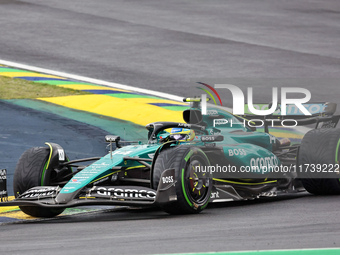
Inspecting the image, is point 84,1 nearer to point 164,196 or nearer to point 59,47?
point 59,47

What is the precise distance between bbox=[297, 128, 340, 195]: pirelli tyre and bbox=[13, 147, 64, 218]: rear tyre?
329cm

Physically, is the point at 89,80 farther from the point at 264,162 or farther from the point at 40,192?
the point at 40,192

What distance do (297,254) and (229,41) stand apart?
17421mm

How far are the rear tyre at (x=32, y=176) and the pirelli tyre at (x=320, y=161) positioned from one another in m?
3.29

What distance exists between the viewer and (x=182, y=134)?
11.1 metres

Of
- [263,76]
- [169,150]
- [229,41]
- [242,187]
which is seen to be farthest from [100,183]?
[229,41]

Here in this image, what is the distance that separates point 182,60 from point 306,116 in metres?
9.87

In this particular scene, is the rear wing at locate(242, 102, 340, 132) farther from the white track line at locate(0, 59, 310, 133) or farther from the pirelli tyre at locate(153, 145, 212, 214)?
the white track line at locate(0, 59, 310, 133)

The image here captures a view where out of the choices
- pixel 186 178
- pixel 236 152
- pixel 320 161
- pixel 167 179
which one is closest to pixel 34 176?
pixel 167 179

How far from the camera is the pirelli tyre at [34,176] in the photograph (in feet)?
34.7

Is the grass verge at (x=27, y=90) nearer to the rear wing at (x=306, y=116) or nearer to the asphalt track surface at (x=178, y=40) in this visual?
the asphalt track surface at (x=178, y=40)

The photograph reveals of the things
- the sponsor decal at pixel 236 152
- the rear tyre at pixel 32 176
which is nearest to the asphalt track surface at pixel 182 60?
the rear tyre at pixel 32 176

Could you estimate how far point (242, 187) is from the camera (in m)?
10.9

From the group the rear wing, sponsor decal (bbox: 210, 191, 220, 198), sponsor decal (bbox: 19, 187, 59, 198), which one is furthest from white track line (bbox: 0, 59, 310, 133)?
sponsor decal (bbox: 19, 187, 59, 198)
